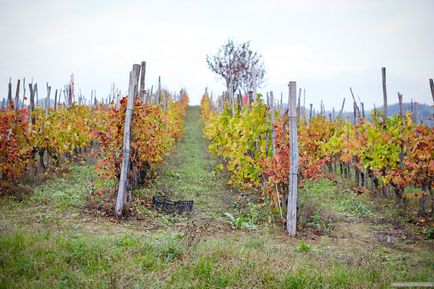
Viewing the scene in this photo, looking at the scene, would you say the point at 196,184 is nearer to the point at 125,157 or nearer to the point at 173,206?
the point at 173,206

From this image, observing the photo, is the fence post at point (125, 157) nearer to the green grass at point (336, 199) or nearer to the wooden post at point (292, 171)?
the wooden post at point (292, 171)

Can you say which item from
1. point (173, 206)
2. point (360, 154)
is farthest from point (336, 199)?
point (173, 206)

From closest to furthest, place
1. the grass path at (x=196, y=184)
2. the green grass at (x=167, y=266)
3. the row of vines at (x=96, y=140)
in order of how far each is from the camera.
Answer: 1. the green grass at (x=167, y=266)
2. the row of vines at (x=96, y=140)
3. the grass path at (x=196, y=184)

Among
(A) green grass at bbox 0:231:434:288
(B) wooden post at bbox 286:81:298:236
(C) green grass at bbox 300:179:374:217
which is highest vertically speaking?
(B) wooden post at bbox 286:81:298:236

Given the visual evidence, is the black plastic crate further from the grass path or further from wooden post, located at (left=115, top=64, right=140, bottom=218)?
wooden post, located at (left=115, top=64, right=140, bottom=218)

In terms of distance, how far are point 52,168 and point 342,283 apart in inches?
384

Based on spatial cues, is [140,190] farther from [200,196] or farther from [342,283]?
[342,283]

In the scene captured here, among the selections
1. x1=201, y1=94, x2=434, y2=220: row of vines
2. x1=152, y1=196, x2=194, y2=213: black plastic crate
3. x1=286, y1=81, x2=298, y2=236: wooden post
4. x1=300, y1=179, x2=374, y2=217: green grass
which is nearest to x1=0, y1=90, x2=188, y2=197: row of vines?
x1=152, y1=196, x2=194, y2=213: black plastic crate

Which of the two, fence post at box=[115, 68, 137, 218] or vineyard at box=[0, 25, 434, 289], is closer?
vineyard at box=[0, 25, 434, 289]

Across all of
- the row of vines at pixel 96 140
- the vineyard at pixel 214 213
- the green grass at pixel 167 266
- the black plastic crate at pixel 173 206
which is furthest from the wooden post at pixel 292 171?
the row of vines at pixel 96 140

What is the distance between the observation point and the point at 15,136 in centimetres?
846

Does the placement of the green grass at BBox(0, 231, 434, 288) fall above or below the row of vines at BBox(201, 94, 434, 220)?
below

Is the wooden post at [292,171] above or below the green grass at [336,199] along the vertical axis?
above

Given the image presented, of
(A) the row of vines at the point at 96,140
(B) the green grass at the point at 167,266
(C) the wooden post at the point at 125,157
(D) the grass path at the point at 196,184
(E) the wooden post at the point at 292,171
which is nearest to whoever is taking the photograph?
(B) the green grass at the point at 167,266
